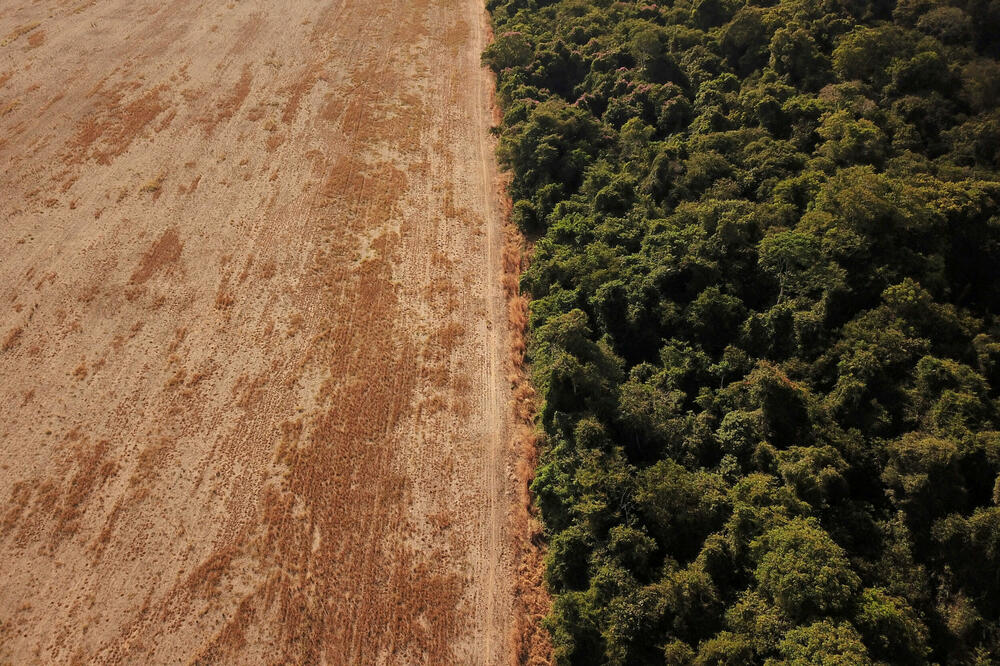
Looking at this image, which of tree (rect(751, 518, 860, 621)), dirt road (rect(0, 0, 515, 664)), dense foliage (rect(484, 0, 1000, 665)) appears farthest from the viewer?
dirt road (rect(0, 0, 515, 664))

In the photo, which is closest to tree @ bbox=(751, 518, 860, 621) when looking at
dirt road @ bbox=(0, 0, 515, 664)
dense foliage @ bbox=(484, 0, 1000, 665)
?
dense foliage @ bbox=(484, 0, 1000, 665)

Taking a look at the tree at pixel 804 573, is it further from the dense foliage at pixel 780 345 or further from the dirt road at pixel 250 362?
the dirt road at pixel 250 362

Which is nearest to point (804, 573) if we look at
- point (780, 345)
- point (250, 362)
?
point (780, 345)

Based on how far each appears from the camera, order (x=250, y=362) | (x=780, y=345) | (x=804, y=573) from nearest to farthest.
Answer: (x=804, y=573)
(x=780, y=345)
(x=250, y=362)

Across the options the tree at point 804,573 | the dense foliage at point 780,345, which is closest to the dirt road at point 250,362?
the dense foliage at point 780,345

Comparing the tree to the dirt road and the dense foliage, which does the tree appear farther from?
the dirt road

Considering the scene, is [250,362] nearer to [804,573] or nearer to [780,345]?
[780,345]
